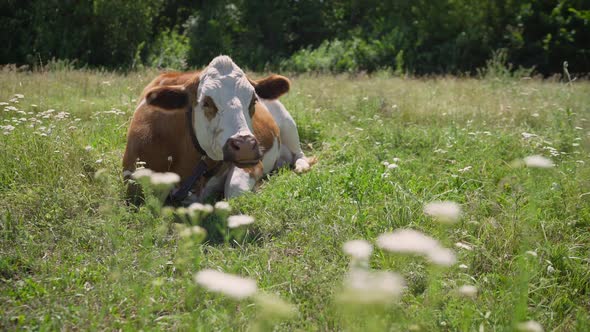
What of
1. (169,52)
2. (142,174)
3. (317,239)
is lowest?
(169,52)

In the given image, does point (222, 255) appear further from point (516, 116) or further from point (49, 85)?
point (49, 85)

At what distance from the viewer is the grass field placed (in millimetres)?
2369

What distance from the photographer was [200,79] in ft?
13.6

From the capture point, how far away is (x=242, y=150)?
3615 mm

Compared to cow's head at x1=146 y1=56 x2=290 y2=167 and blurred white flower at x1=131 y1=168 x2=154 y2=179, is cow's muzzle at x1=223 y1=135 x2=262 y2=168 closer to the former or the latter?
cow's head at x1=146 y1=56 x2=290 y2=167

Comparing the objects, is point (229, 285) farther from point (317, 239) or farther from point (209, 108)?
point (209, 108)

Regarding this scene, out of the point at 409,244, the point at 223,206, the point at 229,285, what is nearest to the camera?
the point at 229,285

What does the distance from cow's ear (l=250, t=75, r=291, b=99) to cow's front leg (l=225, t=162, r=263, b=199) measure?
27.4 inches

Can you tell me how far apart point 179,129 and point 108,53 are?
567 inches

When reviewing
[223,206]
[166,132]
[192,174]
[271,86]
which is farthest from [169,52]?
[223,206]

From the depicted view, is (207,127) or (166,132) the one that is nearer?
(207,127)

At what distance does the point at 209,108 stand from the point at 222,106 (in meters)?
0.13

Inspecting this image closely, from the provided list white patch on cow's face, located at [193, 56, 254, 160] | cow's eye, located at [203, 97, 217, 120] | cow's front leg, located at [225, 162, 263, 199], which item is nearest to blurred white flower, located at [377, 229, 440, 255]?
white patch on cow's face, located at [193, 56, 254, 160]

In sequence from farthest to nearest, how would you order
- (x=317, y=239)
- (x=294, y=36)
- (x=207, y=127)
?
(x=294, y=36) < (x=207, y=127) < (x=317, y=239)
